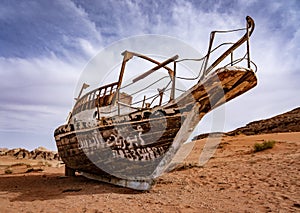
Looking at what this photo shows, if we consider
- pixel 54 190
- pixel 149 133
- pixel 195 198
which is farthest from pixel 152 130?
pixel 54 190

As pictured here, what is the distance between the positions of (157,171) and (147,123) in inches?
48.0

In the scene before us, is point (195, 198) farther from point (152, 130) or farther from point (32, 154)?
point (32, 154)

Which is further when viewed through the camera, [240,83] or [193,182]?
[193,182]

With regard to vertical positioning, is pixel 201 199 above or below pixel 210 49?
below

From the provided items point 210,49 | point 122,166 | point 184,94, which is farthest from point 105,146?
point 210,49

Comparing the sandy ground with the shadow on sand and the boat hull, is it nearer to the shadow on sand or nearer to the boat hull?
the shadow on sand

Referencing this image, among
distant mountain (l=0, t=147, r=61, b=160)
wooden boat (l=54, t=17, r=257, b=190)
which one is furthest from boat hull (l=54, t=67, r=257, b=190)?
distant mountain (l=0, t=147, r=61, b=160)

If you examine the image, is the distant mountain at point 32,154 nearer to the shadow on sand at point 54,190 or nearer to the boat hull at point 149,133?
the shadow on sand at point 54,190

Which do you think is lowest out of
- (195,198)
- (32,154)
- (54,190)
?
(195,198)

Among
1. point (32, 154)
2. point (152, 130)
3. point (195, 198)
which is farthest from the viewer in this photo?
point (32, 154)

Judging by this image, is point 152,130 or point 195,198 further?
point 152,130

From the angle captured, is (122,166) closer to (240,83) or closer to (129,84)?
(129,84)

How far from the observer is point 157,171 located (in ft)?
18.4

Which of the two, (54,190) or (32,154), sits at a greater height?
(32,154)
